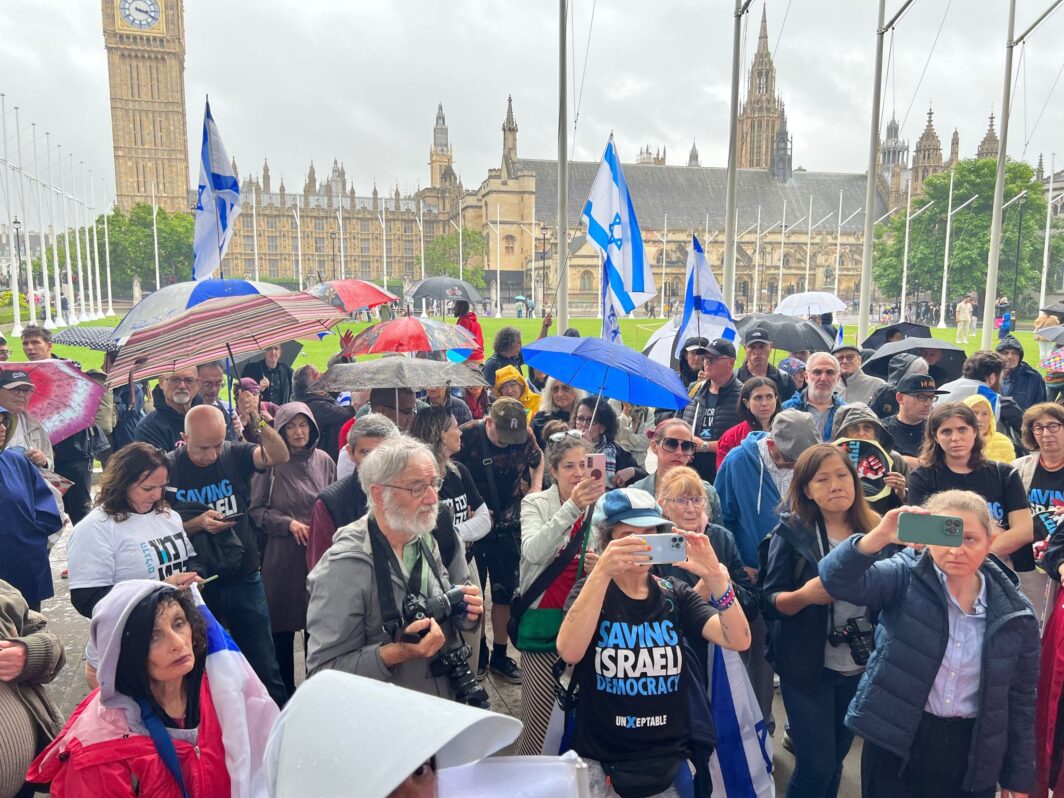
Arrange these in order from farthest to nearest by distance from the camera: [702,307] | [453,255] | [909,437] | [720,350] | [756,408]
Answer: [453,255] < [702,307] < [720,350] < [909,437] < [756,408]

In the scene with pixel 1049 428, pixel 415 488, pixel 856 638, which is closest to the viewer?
pixel 415 488

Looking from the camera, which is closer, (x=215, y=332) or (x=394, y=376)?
(x=215, y=332)

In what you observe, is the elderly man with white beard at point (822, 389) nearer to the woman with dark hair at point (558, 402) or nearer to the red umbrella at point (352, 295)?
the woman with dark hair at point (558, 402)

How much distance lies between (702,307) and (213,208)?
4873 millimetres

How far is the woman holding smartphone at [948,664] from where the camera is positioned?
104 inches

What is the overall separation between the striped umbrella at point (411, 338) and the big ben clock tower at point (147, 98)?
92.0 m

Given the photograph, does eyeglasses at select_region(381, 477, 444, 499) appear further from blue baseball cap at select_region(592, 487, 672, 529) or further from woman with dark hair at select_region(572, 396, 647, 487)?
woman with dark hair at select_region(572, 396, 647, 487)

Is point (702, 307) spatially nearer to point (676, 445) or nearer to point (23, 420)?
point (676, 445)

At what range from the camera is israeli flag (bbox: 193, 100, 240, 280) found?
23.5 ft

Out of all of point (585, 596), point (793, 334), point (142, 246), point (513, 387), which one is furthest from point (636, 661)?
point (142, 246)

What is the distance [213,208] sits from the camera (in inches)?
284

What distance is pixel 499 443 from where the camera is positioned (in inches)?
189


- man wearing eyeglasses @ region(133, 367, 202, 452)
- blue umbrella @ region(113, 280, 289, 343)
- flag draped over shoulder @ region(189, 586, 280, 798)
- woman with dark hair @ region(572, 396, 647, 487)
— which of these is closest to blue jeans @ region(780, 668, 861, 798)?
woman with dark hair @ region(572, 396, 647, 487)

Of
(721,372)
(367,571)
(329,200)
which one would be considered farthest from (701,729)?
(329,200)
